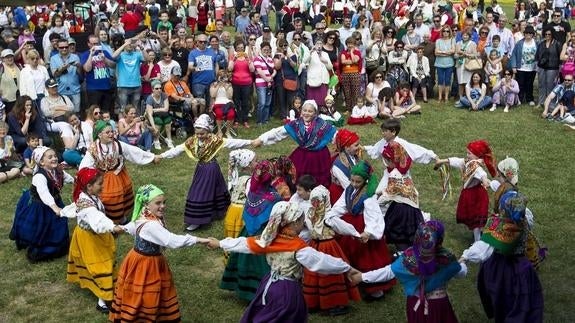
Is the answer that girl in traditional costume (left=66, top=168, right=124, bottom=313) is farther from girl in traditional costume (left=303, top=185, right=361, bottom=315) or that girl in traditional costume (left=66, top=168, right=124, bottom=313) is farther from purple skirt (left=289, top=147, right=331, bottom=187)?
purple skirt (left=289, top=147, right=331, bottom=187)

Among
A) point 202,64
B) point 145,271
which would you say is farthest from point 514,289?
point 202,64

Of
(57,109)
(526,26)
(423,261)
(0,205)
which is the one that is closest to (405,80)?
(526,26)

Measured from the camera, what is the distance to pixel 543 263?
832 cm

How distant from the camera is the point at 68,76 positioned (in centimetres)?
1291

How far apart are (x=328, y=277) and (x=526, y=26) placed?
11.1 m

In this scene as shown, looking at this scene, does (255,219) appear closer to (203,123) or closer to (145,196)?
(145,196)

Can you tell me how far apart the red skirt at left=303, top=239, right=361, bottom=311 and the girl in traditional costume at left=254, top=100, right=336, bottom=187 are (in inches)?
81.7

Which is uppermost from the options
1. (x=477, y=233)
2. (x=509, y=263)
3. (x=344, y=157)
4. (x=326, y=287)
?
(x=344, y=157)

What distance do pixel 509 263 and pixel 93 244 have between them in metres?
3.85

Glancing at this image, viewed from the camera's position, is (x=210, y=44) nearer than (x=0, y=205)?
No

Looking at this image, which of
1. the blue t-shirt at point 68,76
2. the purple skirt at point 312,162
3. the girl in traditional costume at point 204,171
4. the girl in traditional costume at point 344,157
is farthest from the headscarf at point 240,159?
the blue t-shirt at point 68,76

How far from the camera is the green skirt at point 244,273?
23.4 ft

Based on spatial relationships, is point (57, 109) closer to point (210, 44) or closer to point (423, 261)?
point (210, 44)

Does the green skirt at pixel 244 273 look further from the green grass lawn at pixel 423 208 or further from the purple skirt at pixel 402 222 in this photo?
the purple skirt at pixel 402 222
